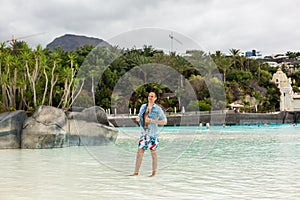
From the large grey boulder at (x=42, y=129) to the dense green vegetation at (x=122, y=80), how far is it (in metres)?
2.27

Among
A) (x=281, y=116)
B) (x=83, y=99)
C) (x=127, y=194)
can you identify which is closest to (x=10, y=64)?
(x=83, y=99)

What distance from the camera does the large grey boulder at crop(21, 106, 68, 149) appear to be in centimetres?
1517

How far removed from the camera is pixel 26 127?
50.1ft

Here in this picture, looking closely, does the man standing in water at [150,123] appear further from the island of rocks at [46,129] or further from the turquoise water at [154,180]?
the island of rocks at [46,129]

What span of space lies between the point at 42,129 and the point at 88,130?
1.74 m

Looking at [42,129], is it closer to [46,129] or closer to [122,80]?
[46,129]

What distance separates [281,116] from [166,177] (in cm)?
4704

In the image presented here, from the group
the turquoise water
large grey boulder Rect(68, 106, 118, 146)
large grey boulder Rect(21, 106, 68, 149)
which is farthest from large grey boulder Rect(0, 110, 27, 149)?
the turquoise water

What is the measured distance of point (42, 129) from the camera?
49.7ft

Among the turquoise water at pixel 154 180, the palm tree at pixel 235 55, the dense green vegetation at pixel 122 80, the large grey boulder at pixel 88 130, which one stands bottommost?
the turquoise water at pixel 154 180

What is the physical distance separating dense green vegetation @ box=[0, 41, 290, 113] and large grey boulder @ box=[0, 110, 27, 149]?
254 cm

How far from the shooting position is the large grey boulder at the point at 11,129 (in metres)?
15.1

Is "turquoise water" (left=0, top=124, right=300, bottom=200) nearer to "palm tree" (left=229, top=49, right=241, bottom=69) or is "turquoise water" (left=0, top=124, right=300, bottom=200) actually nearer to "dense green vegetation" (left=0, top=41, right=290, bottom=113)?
"dense green vegetation" (left=0, top=41, right=290, bottom=113)

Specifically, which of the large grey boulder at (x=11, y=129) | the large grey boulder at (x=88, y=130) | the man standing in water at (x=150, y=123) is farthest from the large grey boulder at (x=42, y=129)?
the man standing in water at (x=150, y=123)
